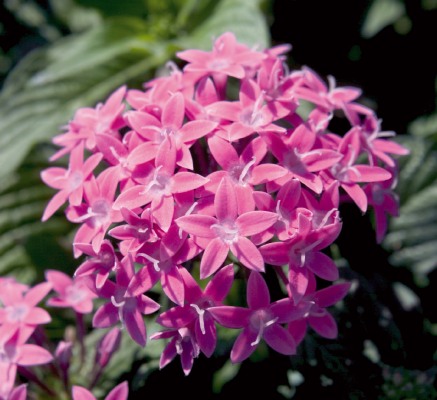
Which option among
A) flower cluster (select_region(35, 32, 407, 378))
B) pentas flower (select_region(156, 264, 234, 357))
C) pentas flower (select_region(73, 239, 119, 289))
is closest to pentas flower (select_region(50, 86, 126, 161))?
flower cluster (select_region(35, 32, 407, 378))

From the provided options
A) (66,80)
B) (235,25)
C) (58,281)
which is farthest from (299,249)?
(66,80)

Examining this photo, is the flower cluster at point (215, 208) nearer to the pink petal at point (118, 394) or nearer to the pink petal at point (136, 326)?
the pink petal at point (136, 326)

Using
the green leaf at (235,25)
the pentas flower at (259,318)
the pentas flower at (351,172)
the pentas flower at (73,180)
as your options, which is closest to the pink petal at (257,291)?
the pentas flower at (259,318)

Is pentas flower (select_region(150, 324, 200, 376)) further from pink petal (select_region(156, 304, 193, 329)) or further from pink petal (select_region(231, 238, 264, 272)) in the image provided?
pink petal (select_region(231, 238, 264, 272))

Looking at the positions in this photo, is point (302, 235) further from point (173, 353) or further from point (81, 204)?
point (81, 204)

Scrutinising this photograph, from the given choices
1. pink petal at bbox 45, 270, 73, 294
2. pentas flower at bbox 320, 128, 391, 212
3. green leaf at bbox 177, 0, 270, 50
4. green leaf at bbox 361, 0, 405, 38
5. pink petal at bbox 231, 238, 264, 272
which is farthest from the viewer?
green leaf at bbox 361, 0, 405, 38
